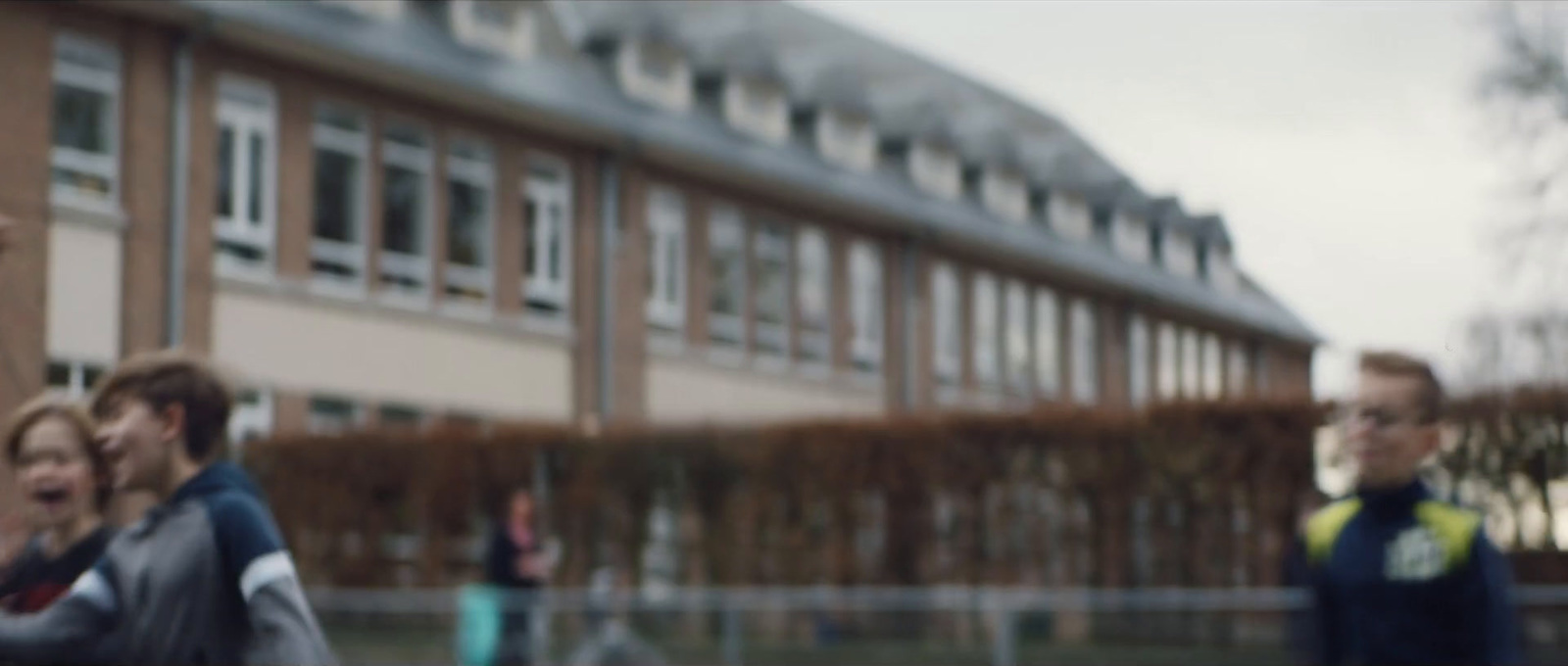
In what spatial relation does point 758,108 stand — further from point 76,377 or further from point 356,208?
point 76,377

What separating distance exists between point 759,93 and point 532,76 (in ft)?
26.0

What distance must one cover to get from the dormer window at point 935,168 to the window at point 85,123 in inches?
779

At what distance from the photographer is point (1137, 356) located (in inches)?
1986

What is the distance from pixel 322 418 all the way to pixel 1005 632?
14.7 meters

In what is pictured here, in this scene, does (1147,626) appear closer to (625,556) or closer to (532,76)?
(625,556)

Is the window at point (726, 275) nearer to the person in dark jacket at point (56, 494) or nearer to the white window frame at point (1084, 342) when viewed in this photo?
the white window frame at point (1084, 342)

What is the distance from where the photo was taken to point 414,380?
3325 cm

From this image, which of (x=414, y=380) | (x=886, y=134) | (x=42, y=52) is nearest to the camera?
(x=42, y=52)

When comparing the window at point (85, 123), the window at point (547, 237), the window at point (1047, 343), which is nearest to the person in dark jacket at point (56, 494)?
the window at point (85, 123)

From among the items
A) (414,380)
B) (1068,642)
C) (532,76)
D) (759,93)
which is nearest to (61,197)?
(414,380)

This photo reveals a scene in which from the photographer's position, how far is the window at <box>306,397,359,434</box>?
104 ft

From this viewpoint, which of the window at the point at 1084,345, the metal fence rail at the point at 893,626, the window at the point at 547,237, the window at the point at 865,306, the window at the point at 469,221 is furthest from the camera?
the window at the point at 1084,345

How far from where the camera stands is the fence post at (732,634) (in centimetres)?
2080

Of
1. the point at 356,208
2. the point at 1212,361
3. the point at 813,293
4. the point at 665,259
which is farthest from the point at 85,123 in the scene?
the point at 1212,361
